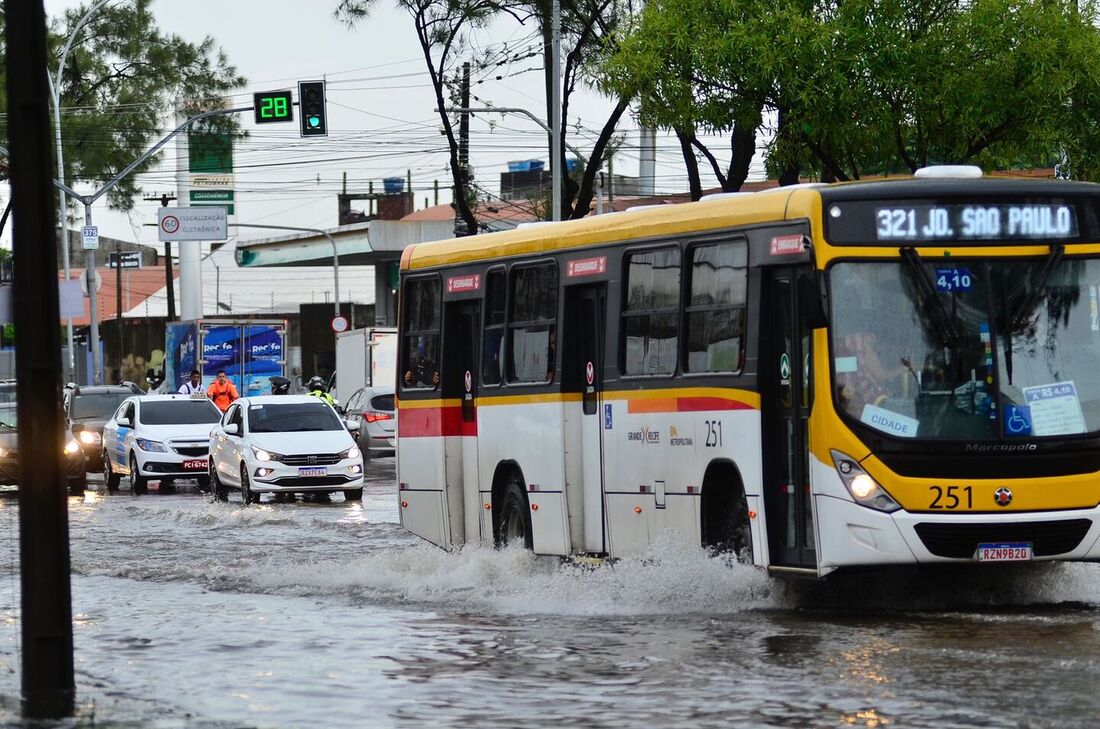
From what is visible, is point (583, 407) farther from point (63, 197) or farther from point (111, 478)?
point (63, 197)

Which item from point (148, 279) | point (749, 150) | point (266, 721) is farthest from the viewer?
point (148, 279)

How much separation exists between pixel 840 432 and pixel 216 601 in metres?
5.34

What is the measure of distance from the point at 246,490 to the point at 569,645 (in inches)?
734

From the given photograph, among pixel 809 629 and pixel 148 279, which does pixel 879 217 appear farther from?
pixel 148 279

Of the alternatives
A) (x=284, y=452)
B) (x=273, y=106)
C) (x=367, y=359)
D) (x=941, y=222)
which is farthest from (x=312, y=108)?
(x=941, y=222)

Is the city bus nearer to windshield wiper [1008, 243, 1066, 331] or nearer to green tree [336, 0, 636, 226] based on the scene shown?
windshield wiper [1008, 243, 1066, 331]

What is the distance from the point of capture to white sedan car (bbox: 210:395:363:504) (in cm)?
2980

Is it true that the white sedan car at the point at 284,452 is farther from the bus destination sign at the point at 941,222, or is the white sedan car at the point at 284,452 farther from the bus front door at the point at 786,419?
the bus destination sign at the point at 941,222

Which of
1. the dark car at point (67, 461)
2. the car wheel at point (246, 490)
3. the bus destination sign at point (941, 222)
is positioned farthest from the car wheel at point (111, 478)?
the bus destination sign at point (941, 222)

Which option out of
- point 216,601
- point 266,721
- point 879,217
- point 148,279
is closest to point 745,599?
point 879,217

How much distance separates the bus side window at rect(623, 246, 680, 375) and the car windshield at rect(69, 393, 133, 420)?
84.1 ft

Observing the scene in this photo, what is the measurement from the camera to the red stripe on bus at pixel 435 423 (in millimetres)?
17906

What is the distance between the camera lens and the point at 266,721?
905 cm

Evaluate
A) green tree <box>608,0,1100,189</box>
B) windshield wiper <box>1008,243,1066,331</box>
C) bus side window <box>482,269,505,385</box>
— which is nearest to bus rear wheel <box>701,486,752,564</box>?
windshield wiper <box>1008,243,1066,331</box>
